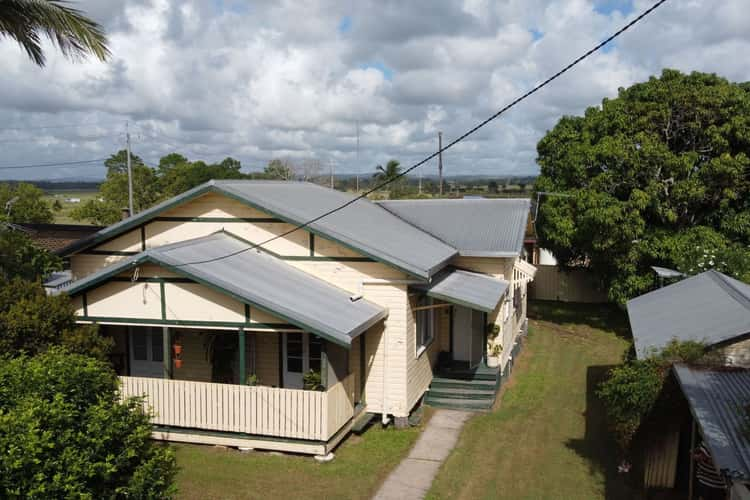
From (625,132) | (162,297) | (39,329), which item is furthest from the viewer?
(625,132)

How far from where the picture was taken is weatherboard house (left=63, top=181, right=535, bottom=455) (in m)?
11.8

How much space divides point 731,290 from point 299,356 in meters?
8.81

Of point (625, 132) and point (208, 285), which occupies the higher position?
point (625, 132)

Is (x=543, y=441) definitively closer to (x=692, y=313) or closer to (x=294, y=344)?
(x=692, y=313)

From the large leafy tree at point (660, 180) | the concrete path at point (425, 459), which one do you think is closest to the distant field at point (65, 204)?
the large leafy tree at point (660, 180)

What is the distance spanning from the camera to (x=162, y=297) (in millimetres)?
12094

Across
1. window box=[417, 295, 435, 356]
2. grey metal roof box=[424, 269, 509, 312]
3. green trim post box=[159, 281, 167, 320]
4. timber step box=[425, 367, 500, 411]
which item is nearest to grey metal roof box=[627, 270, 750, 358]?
grey metal roof box=[424, 269, 509, 312]

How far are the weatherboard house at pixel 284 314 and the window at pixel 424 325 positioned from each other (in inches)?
2.9

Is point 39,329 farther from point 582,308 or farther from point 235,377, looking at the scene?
point 582,308

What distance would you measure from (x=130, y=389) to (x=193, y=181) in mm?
53542

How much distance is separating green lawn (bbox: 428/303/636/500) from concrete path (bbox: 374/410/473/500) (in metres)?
0.21

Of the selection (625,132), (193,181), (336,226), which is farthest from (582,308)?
(193,181)

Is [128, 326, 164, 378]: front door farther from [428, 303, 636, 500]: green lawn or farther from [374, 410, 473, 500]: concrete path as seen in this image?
[428, 303, 636, 500]: green lawn

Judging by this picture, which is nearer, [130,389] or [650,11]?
[650,11]
